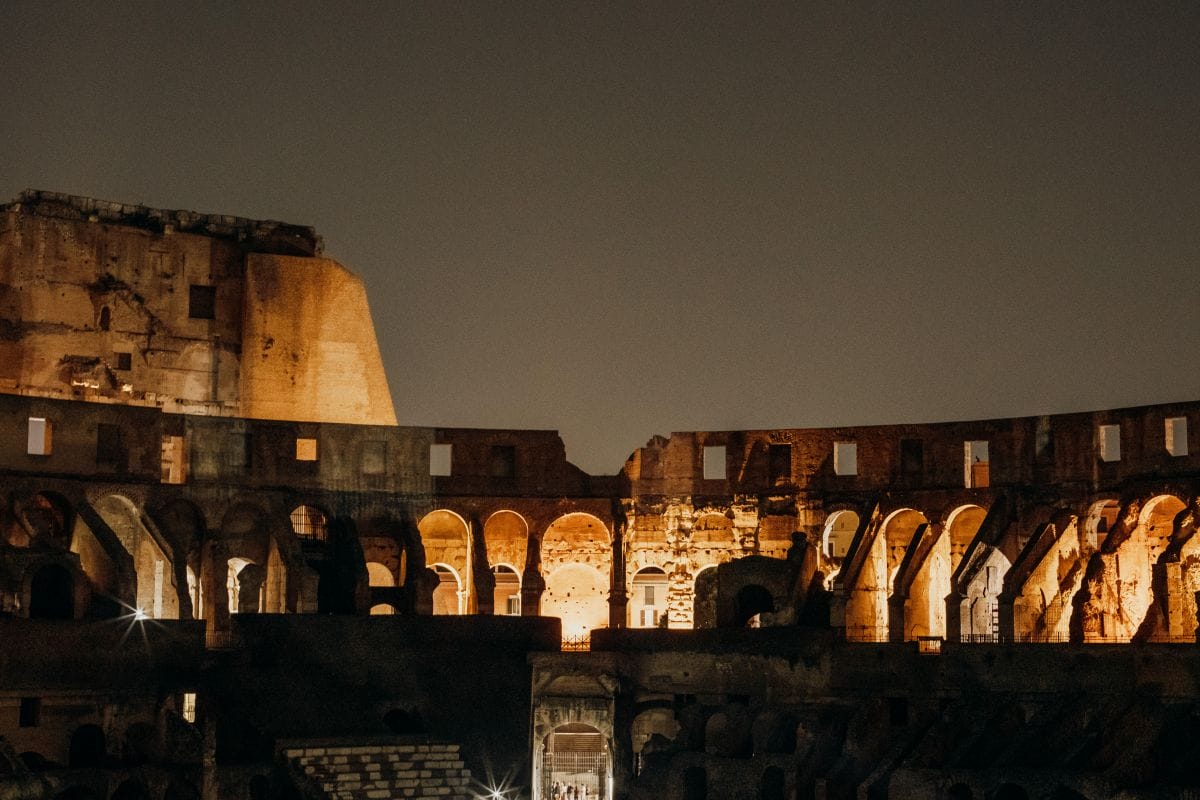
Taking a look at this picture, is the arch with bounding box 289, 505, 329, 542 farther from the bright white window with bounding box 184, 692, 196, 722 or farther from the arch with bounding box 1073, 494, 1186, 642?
the arch with bounding box 1073, 494, 1186, 642

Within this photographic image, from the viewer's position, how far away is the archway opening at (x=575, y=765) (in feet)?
137

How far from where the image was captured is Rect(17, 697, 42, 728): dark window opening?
1511 inches

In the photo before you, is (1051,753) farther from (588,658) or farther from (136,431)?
(136,431)

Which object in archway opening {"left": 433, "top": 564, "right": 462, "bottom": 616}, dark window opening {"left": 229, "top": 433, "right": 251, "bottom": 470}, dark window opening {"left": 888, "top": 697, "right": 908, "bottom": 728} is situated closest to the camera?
dark window opening {"left": 888, "top": 697, "right": 908, "bottom": 728}

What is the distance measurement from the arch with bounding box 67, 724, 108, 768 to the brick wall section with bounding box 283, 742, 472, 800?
3.74m

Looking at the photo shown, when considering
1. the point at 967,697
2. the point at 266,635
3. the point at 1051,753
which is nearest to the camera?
the point at 1051,753

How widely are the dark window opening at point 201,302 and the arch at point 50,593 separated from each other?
11768 millimetres

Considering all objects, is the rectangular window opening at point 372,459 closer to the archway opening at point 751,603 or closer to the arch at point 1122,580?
the archway opening at point 751,603

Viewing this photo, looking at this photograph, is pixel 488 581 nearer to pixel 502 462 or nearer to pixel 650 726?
pixel 502 462

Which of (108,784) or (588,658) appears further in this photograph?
(588,658)

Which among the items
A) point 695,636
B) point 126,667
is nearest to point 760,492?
point 695,636

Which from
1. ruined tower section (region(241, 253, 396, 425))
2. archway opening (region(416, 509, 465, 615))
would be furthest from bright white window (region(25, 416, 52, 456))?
archway opening (region(416, 509, 465, 615))

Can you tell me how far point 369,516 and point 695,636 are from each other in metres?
8.90

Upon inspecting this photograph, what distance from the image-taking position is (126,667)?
130 ft
